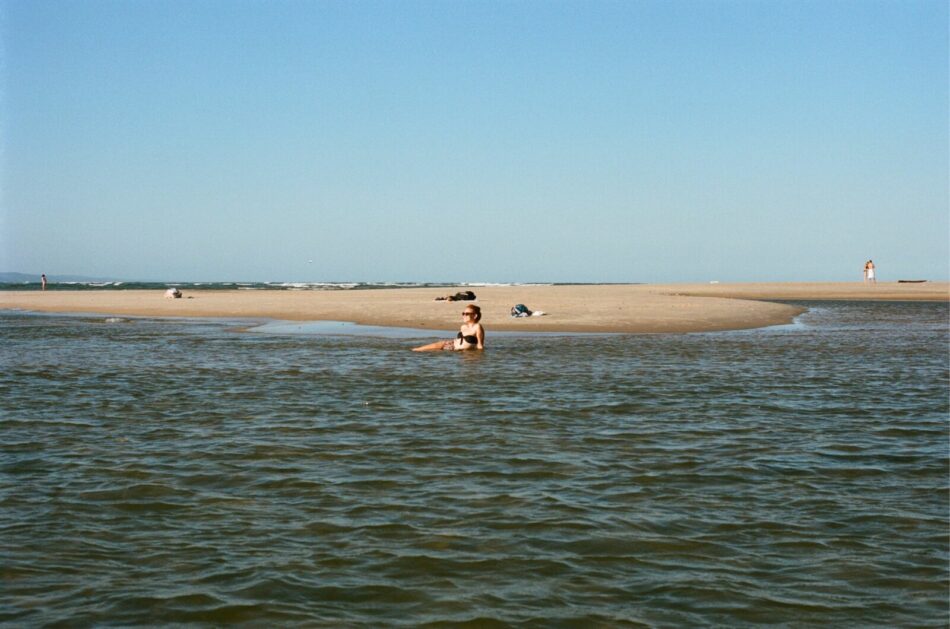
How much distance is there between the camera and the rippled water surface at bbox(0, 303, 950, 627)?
6.16 meters

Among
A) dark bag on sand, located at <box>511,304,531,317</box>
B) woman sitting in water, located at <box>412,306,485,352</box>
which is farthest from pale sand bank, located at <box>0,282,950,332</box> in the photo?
woman sitting in water, located at <box>412,306,485,352</box>

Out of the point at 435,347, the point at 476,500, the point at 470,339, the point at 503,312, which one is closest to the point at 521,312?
the point at 503,312

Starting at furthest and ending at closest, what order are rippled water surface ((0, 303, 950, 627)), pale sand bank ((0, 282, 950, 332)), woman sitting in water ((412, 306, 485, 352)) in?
1. pale sand bank ((0, 282, 950, 332))
2. woman sitting in water ((412, 306, 485, 352))
3. rippled water surface ((0, 303, 950, 627))

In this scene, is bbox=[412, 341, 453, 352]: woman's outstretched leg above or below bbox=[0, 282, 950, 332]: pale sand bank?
below

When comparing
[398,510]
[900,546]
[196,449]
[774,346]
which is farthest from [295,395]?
[774,346]

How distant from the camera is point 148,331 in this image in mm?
33500

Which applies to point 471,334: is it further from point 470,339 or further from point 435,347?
point 435,347

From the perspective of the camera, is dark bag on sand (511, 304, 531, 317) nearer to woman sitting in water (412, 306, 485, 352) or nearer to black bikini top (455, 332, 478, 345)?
woman sitting in water (412, 306, 485, 352)

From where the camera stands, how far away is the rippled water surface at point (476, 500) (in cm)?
616

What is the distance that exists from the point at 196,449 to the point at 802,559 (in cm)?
738

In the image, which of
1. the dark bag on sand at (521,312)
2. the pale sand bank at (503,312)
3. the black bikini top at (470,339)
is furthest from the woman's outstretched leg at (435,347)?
the dark bag on sand at (521,312)

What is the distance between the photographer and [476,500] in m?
8.61

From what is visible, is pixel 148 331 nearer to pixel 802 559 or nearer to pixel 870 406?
pixel 870 406

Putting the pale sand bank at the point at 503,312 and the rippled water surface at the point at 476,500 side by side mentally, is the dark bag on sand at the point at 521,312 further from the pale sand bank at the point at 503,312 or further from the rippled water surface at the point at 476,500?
the rippled water surface at the point at 476,500
